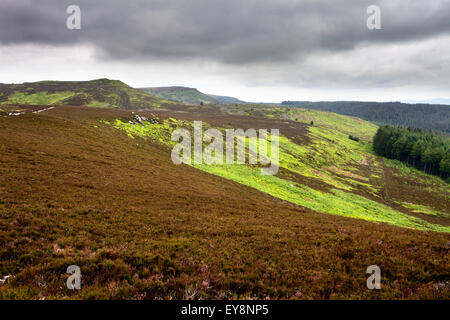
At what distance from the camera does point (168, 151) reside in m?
46.8

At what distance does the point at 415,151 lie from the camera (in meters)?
108

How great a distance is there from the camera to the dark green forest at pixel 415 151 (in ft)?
321

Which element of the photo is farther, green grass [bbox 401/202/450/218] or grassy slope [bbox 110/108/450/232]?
green grass [bbox 401/202/450/218]

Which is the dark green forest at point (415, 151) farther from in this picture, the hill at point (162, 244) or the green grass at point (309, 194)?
the hill at point (162, 244)

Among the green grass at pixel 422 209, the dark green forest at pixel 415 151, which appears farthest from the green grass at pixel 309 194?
the dark green forest at pixel 415 151

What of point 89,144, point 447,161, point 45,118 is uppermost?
point 45,118

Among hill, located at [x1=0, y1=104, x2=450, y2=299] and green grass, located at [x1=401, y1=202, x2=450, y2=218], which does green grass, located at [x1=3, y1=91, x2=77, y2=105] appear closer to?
hill, located at [x1=0, y1=104, x2=450, y2=299]

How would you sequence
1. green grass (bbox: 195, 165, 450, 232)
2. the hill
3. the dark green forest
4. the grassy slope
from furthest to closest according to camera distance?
1. the dark green forest
2. green grass (bbox: 195, 165, 450, 232)
3. the grassy slope
4. the hill

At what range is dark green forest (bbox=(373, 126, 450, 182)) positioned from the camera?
97.8 m

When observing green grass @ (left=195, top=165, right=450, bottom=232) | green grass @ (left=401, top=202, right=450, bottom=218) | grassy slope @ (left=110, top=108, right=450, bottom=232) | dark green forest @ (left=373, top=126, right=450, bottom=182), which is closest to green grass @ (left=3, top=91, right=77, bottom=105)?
grassy slope @ (left=110, top=108, right=450, bottom=232)

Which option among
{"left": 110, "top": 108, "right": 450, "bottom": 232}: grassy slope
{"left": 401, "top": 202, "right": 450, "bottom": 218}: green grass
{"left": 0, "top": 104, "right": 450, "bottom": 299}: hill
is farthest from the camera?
{"left": 401, "top": 202, "right": 450, "bottom": 218}: green grass
